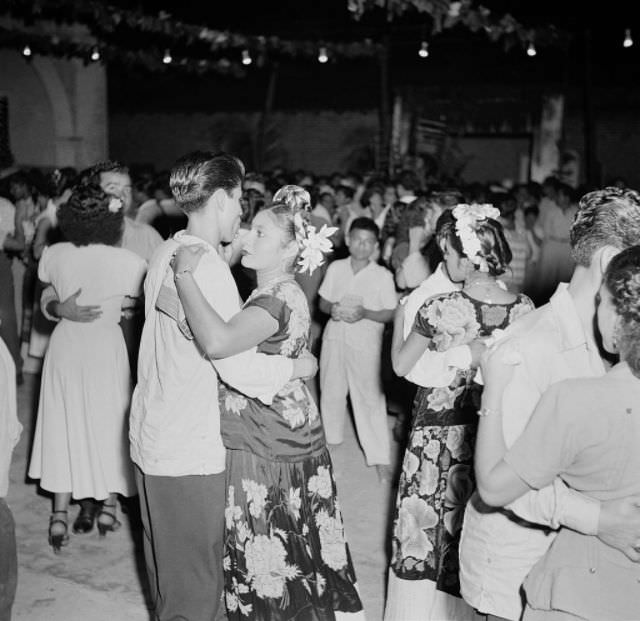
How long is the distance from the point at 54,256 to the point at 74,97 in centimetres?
1414

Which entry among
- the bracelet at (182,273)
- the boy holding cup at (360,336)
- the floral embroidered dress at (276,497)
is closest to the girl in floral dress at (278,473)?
the floral embroidered dress at (276,497)

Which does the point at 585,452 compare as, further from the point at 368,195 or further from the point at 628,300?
the point at 368,195

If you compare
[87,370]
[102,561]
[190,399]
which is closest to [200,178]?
[190,399]

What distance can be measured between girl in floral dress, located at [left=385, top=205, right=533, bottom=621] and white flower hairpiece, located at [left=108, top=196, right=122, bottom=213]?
1516 millimetres

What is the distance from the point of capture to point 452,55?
19.9 meters

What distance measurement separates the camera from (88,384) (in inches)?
153

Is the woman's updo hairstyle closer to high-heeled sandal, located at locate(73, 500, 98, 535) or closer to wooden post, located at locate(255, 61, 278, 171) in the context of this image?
high-heeled sandal, located at locate(73, 500, 98, 535)

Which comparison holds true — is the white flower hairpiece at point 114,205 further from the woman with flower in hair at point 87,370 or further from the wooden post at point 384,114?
the wooden post at point 384,114

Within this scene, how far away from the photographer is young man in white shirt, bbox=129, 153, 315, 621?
2.55m

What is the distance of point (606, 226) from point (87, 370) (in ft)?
8.48

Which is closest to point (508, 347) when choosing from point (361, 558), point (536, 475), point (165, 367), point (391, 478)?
point (536, 475)

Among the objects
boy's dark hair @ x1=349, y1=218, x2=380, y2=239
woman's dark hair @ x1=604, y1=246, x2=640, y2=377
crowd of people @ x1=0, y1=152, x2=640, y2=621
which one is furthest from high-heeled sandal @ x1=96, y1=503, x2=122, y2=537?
woman's dark hair @ x1=604, y1=246, x2=640, y2=377

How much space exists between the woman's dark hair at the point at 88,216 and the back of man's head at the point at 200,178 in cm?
127

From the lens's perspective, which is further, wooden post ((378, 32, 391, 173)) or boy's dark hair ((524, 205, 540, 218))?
wooden post ((378, 32, 391, 173))
